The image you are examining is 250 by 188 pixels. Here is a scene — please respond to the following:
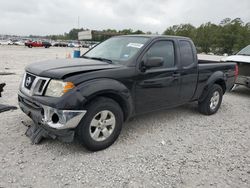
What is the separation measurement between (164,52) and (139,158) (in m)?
2.07

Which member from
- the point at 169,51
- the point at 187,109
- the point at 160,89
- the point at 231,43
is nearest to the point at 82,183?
the point at 160,89

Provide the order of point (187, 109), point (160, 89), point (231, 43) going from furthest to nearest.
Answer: point (231, 43), point (187, 109), point (160, 89)

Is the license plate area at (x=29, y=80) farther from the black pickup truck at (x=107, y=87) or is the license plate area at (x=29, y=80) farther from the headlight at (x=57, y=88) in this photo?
the headlight at (x=57, y=88)

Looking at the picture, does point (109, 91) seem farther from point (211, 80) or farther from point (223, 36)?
point (223, 36)

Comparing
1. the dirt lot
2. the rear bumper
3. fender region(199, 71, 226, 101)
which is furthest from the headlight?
the rear bumper

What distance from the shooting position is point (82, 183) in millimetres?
2828

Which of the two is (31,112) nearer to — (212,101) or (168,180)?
(168,180)

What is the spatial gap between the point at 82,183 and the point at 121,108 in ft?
4.48

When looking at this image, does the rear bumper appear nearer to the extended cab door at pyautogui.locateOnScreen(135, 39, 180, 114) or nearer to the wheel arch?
the extended cab door at pyautogui.locateOnScreen(135, 39, 180, 114)

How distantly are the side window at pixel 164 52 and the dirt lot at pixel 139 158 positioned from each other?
1292 mm

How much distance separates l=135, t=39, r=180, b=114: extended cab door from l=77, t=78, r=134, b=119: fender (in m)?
0.24

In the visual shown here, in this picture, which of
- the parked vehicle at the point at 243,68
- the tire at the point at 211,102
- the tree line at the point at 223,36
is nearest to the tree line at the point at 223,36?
the tree line at the point at 223,36

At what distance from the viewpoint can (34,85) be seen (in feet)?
11.2

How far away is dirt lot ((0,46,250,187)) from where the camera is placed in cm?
293
